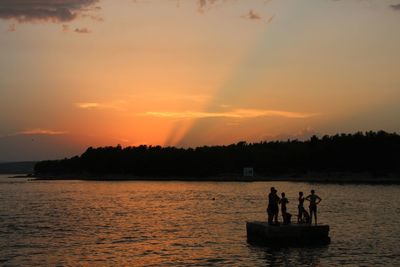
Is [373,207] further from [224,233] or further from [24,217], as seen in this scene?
[24,217]

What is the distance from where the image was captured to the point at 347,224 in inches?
2224

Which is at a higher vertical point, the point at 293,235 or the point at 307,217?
the point at 307,217

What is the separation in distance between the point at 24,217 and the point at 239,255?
41.1 metres

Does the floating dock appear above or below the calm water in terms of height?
above

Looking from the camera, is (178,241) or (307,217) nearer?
(307,217)

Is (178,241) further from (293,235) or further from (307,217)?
(307,217)

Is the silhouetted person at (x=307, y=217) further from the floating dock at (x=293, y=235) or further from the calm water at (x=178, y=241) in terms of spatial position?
the calm water at (x=178, y=241)

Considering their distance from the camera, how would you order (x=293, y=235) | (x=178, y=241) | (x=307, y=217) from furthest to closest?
(x=178, y=241) → (x=307, y=217) → (x=293, y=235)

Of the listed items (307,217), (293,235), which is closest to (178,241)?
(293,235)

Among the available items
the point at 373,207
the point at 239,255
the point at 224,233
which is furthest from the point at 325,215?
the point at 239,255

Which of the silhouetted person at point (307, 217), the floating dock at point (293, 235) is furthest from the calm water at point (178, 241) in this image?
the silhouetted person at point (307, 217)

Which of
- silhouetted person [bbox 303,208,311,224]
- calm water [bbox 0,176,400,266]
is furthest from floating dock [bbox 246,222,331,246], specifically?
silhouetted person [bbox 303,208,311,224]

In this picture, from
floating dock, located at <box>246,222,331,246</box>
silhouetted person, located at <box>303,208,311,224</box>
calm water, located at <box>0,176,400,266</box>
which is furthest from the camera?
silhouetted person, located at <box>303,208,311,224</box>

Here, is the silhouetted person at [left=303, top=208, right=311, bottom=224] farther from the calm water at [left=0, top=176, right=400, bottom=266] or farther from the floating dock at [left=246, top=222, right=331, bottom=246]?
the calm water at [left=0, top=176, right=400, bottom=266]
